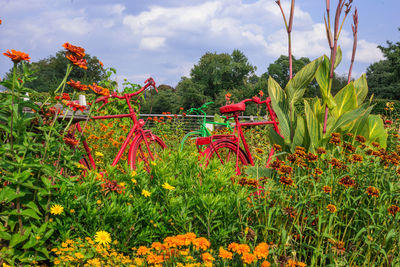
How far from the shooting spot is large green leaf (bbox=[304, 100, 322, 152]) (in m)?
3.41

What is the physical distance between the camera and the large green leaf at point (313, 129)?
3.41 meters

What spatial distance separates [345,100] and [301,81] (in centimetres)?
60

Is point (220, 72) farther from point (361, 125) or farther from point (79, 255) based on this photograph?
point (79, 255)

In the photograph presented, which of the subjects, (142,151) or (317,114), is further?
(142,151)

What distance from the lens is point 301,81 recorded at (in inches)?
141

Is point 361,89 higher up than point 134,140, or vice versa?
point 361,89

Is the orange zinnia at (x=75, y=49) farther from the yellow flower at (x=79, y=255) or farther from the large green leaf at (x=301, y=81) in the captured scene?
the large green leaf at (x=301, y=81)

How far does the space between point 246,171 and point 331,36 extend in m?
1.54

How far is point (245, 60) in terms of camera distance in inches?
2244

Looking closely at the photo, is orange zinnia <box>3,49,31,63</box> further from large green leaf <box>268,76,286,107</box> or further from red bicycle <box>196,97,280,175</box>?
large green leaf <box>268,76,286,107</box>

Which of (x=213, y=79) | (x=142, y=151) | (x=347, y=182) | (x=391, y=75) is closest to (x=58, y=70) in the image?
(x=213, y=79)

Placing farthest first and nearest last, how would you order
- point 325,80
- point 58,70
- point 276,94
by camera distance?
1. point 58,70
2. point 276,94
3. point 325,80

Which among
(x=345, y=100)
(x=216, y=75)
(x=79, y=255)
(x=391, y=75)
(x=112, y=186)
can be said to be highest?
(x=216, y=75)

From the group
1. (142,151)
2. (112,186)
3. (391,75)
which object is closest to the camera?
(112,186)
